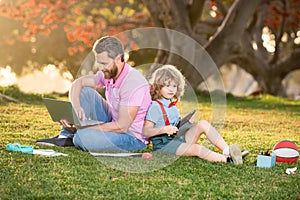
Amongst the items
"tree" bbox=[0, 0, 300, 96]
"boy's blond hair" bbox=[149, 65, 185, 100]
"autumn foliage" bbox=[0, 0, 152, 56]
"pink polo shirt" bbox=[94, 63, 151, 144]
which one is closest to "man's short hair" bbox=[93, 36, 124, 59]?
"pink polo shirt" bbox=[94, 63, 151, 144]

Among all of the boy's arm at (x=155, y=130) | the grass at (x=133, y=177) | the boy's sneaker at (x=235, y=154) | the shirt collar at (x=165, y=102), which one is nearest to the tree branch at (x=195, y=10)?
the grass at (x=133, y=177)

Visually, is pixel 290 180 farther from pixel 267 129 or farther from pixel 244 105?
pixel 244 105

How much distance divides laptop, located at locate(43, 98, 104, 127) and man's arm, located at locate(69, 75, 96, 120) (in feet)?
0.24

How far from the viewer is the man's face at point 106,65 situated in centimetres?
460

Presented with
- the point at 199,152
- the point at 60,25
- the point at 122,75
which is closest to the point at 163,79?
the point at 122,75

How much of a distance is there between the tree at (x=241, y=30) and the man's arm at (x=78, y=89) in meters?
6.02

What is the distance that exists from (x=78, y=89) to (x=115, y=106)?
0.37m

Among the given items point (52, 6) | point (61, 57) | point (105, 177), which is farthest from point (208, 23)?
point (105, 177)

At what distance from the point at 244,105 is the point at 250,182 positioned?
21.2 feet

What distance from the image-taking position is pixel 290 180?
407cm

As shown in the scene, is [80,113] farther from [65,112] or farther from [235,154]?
[235,154]

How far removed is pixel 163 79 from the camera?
15.7 ft

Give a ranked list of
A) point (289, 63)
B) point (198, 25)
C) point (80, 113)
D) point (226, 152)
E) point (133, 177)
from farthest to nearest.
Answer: point (289, 63) < point (198, 25) < point (80, 113) < point (226, 152) < point (133, 177)

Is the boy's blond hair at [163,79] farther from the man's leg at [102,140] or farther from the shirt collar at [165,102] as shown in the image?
the man's leg at [102,140]
